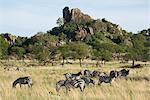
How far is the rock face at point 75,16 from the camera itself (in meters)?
188

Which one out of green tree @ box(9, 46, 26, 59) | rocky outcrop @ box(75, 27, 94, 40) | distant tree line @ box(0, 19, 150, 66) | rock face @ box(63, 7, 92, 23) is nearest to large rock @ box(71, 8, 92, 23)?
rock face @ box(63, 7, 92, 23)

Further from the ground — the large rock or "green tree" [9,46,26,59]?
the large rock

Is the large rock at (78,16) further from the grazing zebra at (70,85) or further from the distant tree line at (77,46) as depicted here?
the grazing zebra at (70,85)

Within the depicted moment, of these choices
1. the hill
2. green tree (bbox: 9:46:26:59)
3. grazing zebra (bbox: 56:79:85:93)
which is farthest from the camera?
the hill

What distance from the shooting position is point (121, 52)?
10788 centimetres

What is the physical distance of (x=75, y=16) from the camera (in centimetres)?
18900

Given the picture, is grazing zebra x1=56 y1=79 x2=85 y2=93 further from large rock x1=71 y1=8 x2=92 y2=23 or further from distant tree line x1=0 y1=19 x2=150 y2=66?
large rock x1=71 y1=8 x2=92 y2=23

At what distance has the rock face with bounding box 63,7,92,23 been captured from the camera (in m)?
188

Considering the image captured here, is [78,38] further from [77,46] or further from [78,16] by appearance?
[77,46]

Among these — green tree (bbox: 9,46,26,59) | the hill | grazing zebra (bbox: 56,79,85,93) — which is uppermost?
the hill

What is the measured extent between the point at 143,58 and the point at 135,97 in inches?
2593

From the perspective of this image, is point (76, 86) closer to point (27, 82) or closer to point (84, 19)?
point (27, 82)

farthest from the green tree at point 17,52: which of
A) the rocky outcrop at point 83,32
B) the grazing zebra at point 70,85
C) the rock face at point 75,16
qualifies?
the grazing zebra at point 70,85

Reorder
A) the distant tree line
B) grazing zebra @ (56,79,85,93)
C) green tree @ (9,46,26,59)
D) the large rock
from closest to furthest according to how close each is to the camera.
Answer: grazing zebra @ (56,79,85,93)
the distant tree line
green tree @ (9,46,26,59)
the large rock
